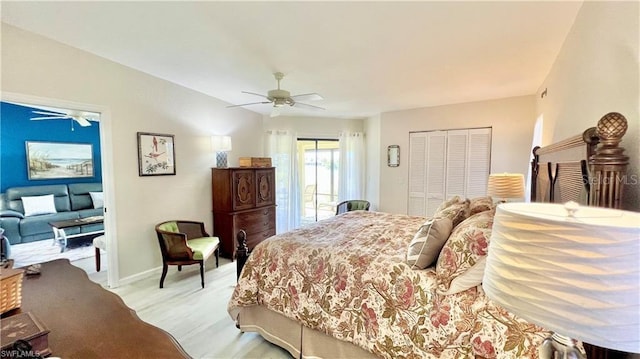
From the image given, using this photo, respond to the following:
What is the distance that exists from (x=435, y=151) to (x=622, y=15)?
3.60m

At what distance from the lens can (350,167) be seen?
595 cm

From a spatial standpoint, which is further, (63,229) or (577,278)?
(63,229)

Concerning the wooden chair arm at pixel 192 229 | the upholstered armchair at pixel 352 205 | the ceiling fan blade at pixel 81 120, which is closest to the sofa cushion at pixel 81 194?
the ceiling fan blade at pixel 81 120

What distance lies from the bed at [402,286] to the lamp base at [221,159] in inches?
105

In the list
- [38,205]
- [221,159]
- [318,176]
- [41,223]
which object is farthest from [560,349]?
[38,205]

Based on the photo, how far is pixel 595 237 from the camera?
562 millimetres

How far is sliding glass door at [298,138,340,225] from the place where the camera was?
20.1 feet

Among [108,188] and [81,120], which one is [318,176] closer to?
[108,188]

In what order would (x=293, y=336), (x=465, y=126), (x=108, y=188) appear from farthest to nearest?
1. (x=465, y=126)
2. (x=108, y=188)
3. (x=293, y=336)

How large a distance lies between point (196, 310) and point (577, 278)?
10.2ft

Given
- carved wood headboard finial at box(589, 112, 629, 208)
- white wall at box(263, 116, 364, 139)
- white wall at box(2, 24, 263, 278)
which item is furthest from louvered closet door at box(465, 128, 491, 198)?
white wall at box(2, 24, 263, 278)

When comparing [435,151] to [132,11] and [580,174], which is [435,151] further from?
[132,11]

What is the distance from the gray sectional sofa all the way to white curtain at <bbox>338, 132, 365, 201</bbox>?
4.79 metres

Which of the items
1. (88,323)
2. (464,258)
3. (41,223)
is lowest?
(41,223)
